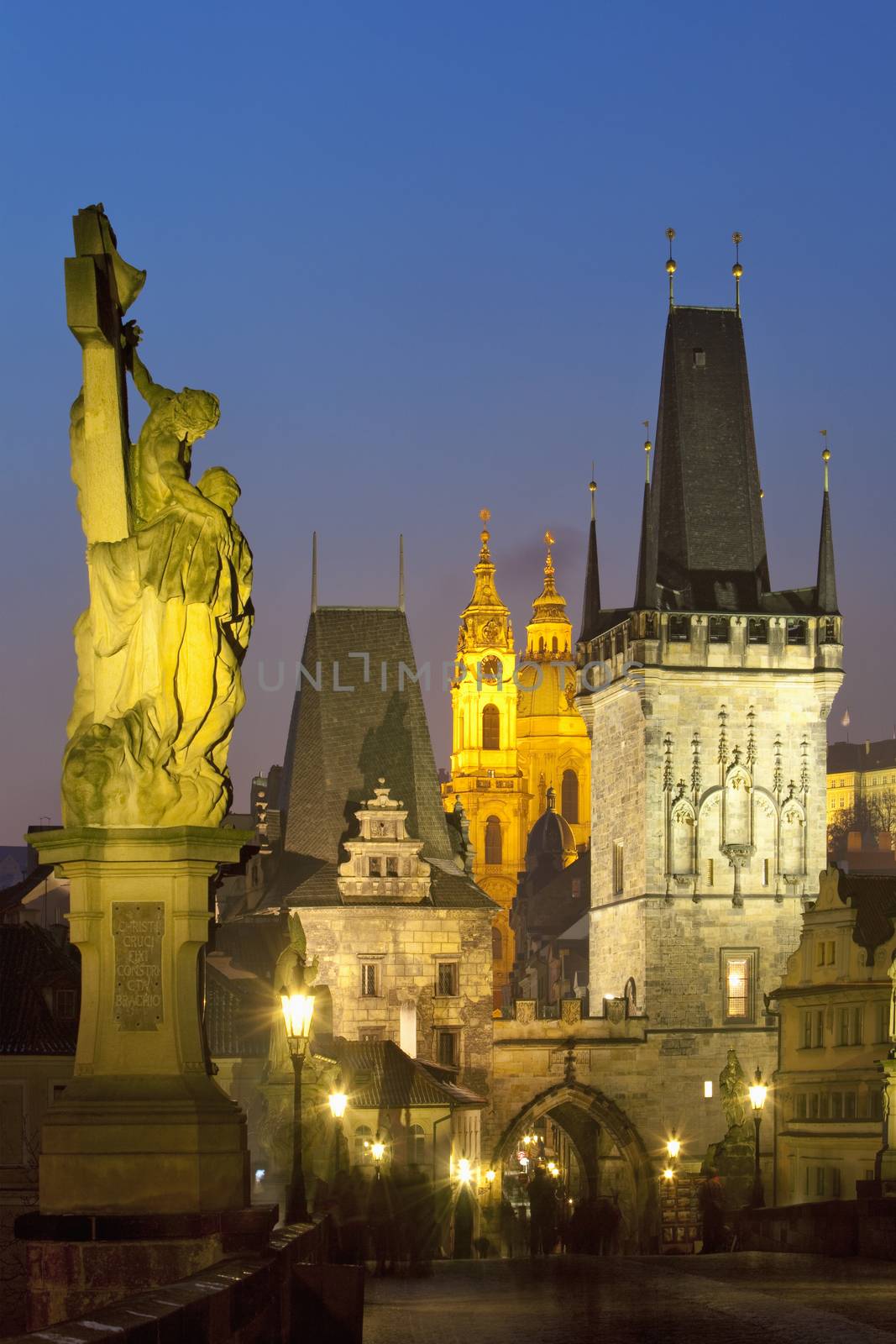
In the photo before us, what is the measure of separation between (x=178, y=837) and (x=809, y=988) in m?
52.2

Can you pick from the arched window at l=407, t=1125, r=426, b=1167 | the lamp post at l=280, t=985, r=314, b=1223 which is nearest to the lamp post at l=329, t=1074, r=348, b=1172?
the lamp post at l=280, t=985, r=314, b=1223

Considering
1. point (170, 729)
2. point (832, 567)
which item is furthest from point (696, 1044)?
point (170, 729)

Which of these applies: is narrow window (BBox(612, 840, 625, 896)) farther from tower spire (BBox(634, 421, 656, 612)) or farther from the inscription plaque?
the inscription plaque

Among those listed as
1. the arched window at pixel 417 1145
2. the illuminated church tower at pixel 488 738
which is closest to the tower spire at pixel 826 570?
the arched window at pixel 417 1145

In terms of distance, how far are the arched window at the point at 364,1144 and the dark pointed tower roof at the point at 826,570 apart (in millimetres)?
23419

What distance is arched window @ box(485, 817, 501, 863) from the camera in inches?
6383

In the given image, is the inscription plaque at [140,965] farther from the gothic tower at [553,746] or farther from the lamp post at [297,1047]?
the gothic tower at [553,746]

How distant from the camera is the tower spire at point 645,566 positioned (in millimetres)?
75375

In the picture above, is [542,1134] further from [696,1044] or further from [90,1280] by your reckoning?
[90,1280]

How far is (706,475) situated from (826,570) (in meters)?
4.49

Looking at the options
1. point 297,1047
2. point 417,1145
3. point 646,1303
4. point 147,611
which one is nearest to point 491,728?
point 417,1145

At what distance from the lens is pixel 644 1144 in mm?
70688

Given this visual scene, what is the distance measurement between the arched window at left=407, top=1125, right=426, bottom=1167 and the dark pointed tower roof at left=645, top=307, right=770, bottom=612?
2127 cm

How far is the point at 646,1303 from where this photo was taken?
60.5ft
